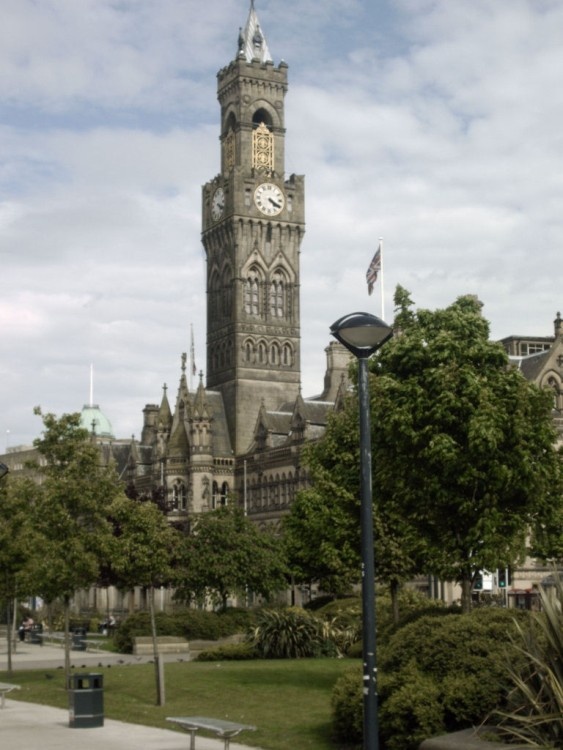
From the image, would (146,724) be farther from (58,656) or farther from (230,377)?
(230,377)

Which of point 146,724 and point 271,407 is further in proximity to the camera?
point 271,407

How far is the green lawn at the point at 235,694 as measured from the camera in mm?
23875

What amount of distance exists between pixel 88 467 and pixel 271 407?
76.8 metres

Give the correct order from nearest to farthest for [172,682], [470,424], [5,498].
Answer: [470,424] < [172,682] < [5,498]

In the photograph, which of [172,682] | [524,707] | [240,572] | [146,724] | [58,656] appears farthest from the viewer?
[240,572]

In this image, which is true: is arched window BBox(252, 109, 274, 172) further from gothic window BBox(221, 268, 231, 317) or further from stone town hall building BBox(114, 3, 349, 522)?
gothic window BBox(221, 268, 231, 317)

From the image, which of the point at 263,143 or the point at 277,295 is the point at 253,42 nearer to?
the point at 263,143

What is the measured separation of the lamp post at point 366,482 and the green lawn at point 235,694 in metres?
6.43

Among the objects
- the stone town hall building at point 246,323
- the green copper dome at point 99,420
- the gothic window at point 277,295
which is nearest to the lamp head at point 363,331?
the stone town hall building at point 246,323

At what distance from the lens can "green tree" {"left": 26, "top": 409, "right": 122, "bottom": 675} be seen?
35.1 m

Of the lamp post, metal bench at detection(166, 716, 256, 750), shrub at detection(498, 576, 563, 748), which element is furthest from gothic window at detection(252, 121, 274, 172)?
the lamp post

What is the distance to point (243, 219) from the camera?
377ft

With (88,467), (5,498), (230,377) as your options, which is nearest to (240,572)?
(5,498)

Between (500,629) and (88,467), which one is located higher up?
(88,467)
